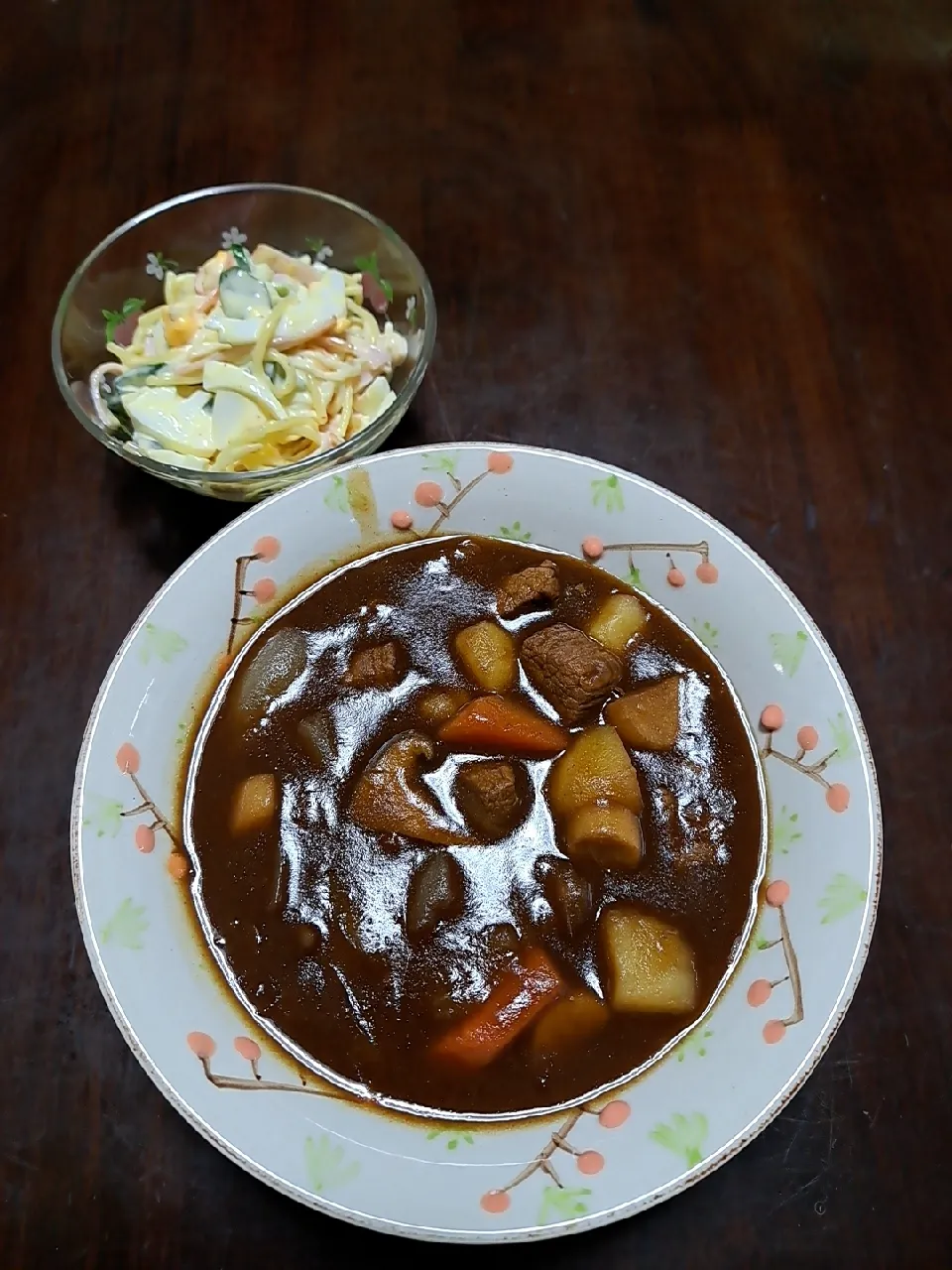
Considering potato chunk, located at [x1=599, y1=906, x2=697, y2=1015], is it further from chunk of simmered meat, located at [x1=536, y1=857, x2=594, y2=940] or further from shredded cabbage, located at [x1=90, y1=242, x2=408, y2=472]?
shredded cabbage, located at [x1=90, y1=242, x2=408, y2=472]

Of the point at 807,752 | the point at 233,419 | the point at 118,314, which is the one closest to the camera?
the point at 807,752

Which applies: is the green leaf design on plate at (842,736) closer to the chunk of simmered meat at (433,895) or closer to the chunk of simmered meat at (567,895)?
the chunk of simmered meat at (567,895)

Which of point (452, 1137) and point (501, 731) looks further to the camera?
point (501, 731)

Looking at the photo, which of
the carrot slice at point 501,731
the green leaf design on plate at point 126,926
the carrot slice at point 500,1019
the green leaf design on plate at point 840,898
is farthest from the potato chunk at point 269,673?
the green leaf design on plate at point 840,898

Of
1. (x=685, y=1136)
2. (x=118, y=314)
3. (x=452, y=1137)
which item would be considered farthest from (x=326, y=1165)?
(x=118, y=314)

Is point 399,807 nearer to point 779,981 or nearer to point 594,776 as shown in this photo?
point 594,776

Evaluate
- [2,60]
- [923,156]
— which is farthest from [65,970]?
[923,156]

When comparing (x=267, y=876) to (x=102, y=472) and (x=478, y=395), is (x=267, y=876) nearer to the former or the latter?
(x=102, y=472)

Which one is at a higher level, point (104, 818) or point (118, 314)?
point (118, 314)
